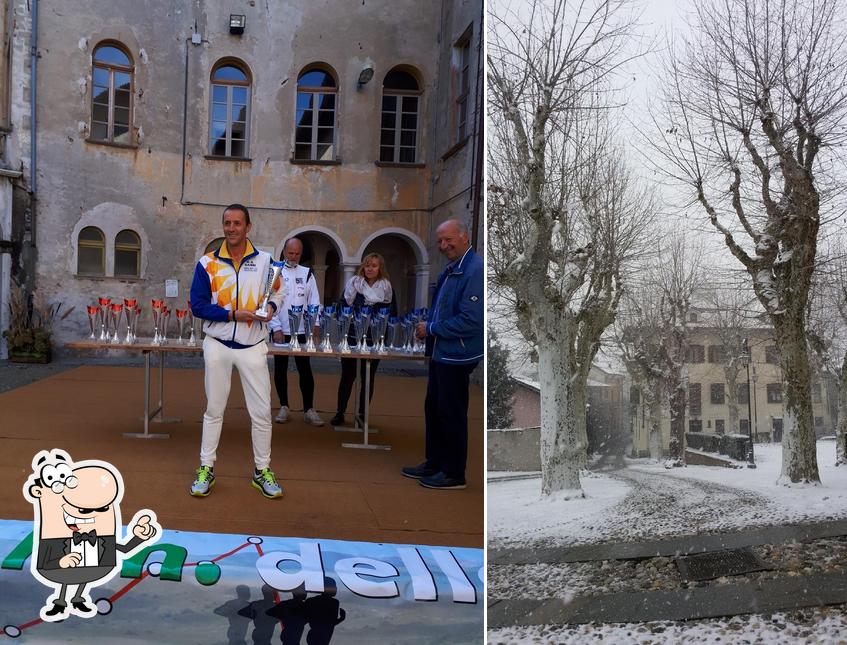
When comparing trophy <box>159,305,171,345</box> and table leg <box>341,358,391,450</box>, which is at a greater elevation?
trophy <box>159,305,171,345</box>

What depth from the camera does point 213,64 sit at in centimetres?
248

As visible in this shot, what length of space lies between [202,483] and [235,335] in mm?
494

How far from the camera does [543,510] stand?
2578mm

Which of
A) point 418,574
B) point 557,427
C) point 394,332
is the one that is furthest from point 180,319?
point 557,427

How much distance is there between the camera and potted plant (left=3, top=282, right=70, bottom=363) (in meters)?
2.44

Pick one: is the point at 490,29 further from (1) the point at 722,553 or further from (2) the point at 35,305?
(1) the point at 722,553

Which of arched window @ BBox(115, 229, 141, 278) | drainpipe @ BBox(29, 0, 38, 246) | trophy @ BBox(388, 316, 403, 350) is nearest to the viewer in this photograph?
drainpipe @ BBox(29, 0, 38, 246)

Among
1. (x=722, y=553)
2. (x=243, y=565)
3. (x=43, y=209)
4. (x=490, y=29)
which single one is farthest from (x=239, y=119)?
(x=722, y=553)

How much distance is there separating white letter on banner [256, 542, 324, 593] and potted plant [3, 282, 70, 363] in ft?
3.03

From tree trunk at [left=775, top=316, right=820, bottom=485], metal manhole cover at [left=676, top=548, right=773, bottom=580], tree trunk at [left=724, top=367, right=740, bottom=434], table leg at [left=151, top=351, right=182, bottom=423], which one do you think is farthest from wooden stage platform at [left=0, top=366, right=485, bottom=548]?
tree trunk at [left=775, top=316, right=820, bottom=485]

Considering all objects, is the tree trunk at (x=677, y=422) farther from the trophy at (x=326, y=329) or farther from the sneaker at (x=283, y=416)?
the sneaker at (x=283, y=416)

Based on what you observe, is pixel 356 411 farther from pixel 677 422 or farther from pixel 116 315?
pixel 677 422

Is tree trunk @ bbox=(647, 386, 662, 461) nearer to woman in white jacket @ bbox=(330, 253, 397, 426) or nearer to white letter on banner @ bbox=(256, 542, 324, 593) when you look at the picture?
woman in white jacket @ bbox=(330, 253, 397, 426)

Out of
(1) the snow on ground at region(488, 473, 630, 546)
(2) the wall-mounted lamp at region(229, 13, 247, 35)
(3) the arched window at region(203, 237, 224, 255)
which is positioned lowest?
(1) the snow on ground at region(488, 473, 630, 546)
